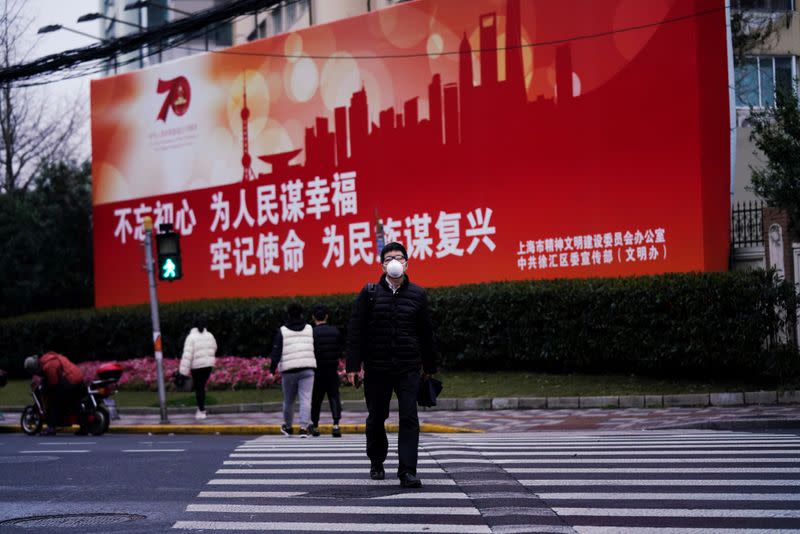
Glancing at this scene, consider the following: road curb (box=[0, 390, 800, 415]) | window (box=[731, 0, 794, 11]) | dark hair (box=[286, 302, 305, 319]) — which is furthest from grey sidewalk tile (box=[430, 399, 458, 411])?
window (box=[731, 0, 794, 11])

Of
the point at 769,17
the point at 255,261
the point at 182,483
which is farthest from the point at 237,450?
the point at 769,17

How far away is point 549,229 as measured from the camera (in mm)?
25938

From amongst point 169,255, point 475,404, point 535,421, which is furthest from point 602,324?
point 169,255

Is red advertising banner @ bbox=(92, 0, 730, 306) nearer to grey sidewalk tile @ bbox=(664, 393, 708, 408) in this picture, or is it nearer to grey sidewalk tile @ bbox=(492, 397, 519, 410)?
grey sidewalk tile @ bbox=(664, 393, 708, 408)

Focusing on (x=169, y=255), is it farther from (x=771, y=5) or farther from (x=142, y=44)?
(x=771, y=5)

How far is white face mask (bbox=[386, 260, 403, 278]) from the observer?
31.6ft

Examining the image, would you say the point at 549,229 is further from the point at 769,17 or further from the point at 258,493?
the point at 258,493

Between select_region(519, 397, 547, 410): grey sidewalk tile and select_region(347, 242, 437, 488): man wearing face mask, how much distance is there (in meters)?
11.8

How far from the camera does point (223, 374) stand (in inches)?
1094

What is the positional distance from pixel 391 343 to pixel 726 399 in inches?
466

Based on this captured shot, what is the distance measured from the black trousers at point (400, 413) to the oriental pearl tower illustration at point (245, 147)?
22.6 m

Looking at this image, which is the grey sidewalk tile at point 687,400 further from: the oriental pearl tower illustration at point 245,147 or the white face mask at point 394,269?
the oriental pearl tower illustration at point 245,147

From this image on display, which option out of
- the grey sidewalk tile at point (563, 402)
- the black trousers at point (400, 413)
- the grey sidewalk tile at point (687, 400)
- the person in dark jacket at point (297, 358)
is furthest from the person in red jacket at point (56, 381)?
the black trousers at point (400, 413)

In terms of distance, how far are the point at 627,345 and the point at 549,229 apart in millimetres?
4124
